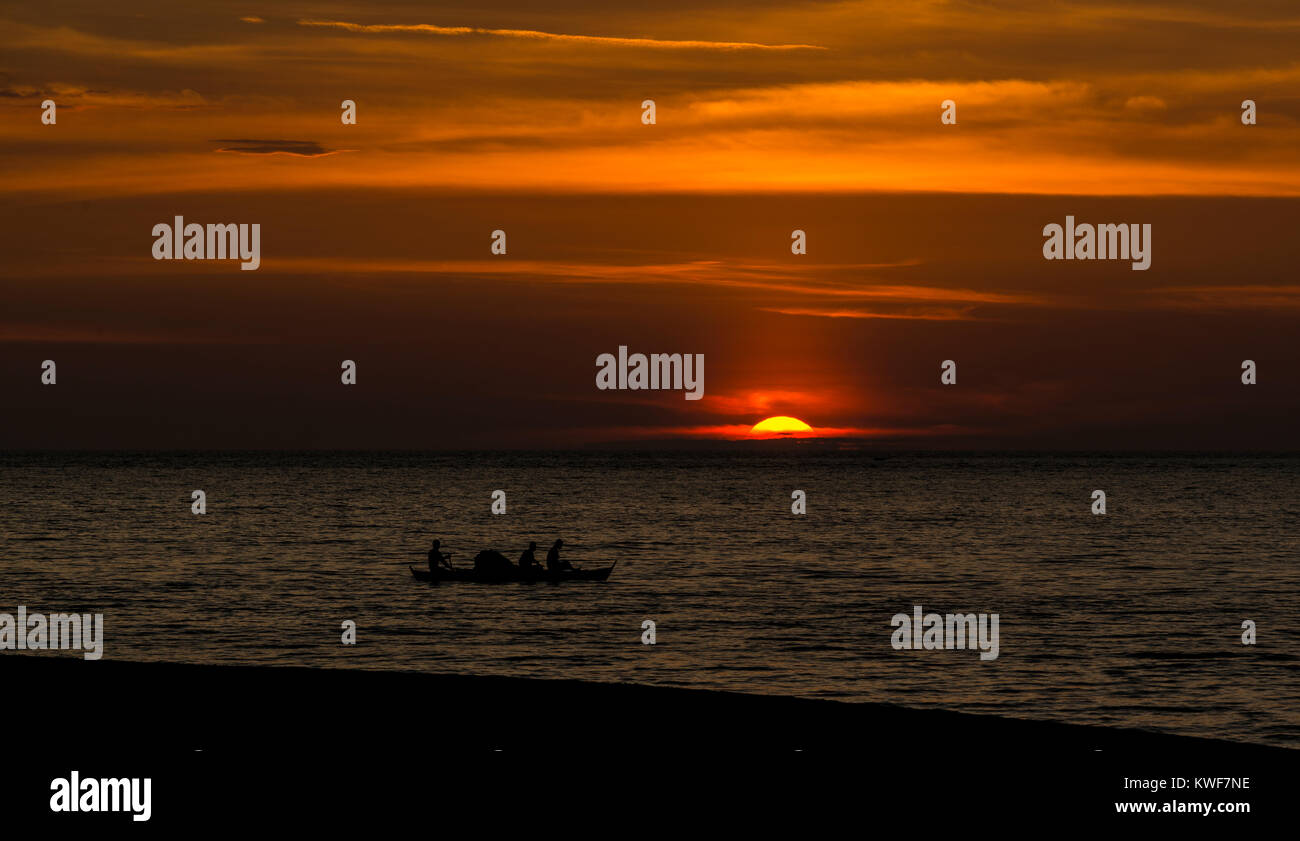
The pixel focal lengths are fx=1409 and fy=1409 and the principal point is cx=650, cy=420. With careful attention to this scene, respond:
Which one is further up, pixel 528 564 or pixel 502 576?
pixel 528 564

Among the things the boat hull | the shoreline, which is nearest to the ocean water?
the boat hull

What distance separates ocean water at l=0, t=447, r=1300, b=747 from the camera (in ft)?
113

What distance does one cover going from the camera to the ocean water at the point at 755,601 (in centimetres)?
3431

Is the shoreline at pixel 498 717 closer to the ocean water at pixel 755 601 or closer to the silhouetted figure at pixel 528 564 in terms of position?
the ocean water at pixel 755 601

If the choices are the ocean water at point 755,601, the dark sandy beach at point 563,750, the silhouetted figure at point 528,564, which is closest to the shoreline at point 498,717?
the dark sandy beach at point 563,750

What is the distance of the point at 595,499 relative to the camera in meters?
165

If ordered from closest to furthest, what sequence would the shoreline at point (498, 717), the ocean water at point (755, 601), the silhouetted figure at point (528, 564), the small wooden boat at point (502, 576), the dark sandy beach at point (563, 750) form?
the dark sandy beach at point (563, 750) → the shoreline at point (498, 717) → the ocean water at point (755, 601) → the small wooden boat at point (502, 576) → the silhouetted figure at point (528, 564)

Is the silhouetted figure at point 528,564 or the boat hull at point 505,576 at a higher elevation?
the silhouetted figure at point 528,564

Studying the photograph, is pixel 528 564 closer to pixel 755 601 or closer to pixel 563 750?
pixel 755 601

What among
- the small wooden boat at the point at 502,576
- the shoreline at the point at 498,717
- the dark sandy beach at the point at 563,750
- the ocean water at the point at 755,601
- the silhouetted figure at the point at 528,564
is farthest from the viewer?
the silhouetted figure at the point at 528,564

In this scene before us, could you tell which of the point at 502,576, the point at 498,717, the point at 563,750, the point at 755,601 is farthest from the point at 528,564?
the point at 563,750

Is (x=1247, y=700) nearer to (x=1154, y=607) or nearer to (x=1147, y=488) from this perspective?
(x=1154, y=607)

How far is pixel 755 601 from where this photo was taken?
178ft

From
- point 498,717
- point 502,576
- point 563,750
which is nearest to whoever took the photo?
point 563,750
